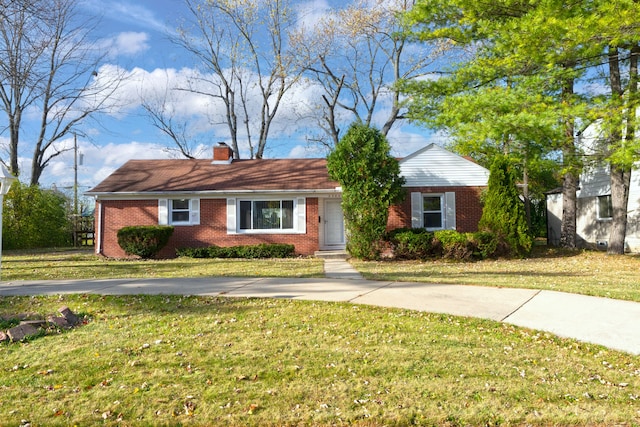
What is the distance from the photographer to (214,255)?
55.4 feet

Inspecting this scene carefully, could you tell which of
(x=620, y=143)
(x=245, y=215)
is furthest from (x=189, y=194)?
(x=620, y=143)

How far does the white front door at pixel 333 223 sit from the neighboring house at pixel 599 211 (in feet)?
31.0

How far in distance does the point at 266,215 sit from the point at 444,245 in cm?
698

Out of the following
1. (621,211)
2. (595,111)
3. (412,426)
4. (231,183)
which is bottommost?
(412,426)

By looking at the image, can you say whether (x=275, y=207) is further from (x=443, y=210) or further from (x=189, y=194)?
(x=443, y=210)

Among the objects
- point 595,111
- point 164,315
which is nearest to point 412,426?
point 164,315

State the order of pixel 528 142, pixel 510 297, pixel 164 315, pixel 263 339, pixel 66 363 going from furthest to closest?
1. pixel 528 142
2. pixel 510 297
3. pixel 164 315
4. pixel 263 339
5. pixel 66 363

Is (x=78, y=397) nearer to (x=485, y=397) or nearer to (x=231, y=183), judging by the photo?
(x=485, y=397)

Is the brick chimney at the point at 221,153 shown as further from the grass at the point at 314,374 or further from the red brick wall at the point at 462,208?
the grass at the point at 314,374

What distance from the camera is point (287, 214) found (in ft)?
57.9

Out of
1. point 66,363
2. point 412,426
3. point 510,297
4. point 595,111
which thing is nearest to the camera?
point 412,426

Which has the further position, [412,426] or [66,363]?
[66,363]

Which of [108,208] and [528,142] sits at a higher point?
[528,142]

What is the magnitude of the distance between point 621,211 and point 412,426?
1515 centimetres
